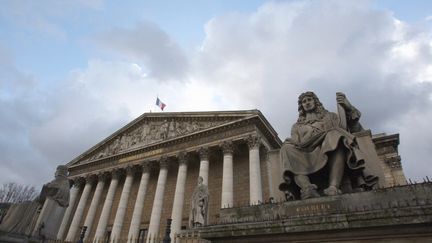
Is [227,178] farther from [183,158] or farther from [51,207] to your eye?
[51,207]

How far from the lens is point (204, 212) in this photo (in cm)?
1095

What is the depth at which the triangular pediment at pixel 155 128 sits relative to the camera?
2248 cm

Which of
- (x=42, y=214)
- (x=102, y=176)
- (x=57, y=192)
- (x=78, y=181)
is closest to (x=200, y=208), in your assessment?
(x=57, y=192)

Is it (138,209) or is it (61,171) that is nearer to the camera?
(61,171)

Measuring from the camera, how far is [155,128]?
26.4 meters

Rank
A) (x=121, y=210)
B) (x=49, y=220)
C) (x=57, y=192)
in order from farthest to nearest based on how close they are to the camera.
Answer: (x=121, y=210) < (x=57, y=192) < (x=49, y=220)

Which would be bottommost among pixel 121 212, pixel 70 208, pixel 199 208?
pixel 199 208

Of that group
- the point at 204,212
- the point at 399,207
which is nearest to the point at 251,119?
the point at 204,212

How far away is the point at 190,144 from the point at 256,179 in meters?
6.92

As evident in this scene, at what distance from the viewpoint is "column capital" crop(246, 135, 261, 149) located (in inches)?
755

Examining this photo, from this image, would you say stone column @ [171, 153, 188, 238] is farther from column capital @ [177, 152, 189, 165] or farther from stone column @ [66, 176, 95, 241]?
stone column @ [66, 176, 95, 241]

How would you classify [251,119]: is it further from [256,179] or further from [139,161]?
[139,161]

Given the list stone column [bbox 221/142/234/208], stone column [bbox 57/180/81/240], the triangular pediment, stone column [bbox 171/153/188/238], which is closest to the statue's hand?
stone column [bbox 221/142/234/208]

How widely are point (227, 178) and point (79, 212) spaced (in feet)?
48.8
